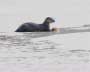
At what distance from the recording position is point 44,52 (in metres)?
1.39

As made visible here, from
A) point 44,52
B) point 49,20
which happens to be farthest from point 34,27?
point 44,52

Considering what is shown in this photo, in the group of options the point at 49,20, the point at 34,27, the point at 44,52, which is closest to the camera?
the point at 44,52

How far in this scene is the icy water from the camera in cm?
125

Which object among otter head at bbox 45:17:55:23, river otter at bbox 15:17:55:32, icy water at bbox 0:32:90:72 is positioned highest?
otter head at bbox 45:17:55:23

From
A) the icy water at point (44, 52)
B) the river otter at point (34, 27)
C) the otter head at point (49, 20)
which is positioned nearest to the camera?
the icy water at point (44, 52)

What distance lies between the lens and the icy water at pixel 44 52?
1.25 metres

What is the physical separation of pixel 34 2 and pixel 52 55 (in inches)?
37.9

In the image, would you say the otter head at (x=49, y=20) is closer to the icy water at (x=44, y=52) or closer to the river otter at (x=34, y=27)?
the river otter at (x=34, y=27)

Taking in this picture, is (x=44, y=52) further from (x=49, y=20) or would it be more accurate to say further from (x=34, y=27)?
(x=49, y=20)

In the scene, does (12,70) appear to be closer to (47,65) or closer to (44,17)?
(47,65)

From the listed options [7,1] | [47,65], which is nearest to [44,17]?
[7,1]

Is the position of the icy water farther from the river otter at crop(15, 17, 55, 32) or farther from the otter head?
the otter head

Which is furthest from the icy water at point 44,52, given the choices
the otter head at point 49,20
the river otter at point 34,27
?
the otter head at point 49,20

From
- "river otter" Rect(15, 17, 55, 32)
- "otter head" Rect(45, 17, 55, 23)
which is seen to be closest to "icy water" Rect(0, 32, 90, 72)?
"river otter" Rect(15, 17, 55, 32)
